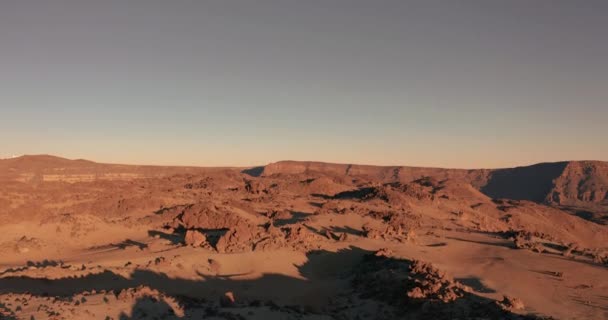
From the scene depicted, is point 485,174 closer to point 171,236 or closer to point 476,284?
point 171,236

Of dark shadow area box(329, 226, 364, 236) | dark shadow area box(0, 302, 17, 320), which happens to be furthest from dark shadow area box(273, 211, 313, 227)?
dark shadow area box(0, 302, 17, 320)

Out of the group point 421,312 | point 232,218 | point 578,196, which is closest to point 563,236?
point 232,218

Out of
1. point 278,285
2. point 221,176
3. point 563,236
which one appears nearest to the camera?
point 278,285

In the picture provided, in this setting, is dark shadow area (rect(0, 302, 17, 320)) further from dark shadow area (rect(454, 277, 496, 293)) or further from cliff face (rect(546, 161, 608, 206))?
cliff face (rect(546, 161, 608, 206))

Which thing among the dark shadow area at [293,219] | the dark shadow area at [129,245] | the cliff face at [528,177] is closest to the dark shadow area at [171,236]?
the dark shadow area at [129,245]

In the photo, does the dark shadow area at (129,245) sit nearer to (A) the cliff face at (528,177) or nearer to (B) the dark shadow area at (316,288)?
(B) the dark shadow area at (316,288)

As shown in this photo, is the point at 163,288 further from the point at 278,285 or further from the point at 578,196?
the point at 578,196
